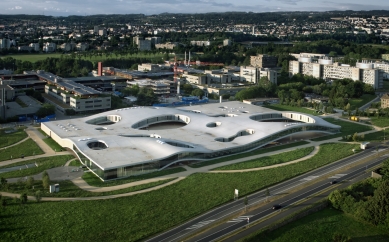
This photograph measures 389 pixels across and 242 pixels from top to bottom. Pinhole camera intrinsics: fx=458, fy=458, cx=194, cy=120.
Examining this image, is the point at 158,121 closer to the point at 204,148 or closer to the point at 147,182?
the point at 204,148

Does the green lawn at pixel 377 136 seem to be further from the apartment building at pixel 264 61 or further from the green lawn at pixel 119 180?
the apartment building at pixel 264 61

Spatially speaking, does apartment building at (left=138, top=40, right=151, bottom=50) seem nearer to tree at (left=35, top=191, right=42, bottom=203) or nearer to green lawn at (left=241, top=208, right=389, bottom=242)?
tree at (left=35, top=191, right=42, bottom=203)

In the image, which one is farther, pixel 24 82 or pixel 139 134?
pixel 24 82

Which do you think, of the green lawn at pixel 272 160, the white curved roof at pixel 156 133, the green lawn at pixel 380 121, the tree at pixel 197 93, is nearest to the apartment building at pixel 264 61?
the tree at pixel 197 93

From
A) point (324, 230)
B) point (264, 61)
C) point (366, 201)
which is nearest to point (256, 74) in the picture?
point (264, 61)

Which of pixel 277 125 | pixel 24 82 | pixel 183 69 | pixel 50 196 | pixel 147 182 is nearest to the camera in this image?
pixel 50 196

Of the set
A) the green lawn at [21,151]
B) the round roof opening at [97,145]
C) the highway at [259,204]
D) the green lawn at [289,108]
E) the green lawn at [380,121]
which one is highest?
the green lawn at [289,108]

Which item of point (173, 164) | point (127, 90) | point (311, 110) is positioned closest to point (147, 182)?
point (173, 164)

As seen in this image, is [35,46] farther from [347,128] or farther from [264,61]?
[347,128]
